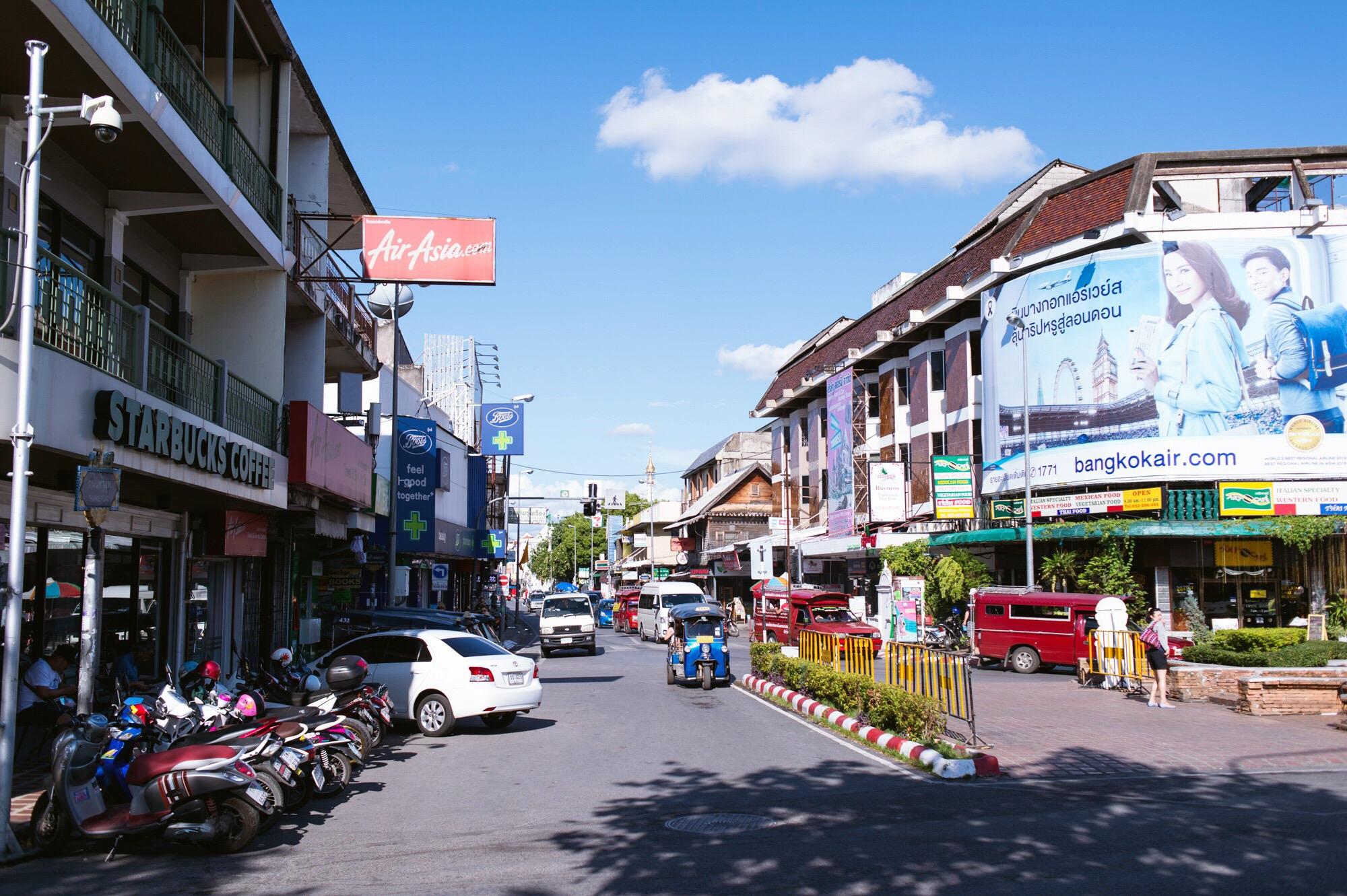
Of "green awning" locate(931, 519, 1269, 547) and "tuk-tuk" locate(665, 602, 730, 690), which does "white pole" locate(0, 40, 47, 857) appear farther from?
"green awning" locate(931, 519, 1269, 547)

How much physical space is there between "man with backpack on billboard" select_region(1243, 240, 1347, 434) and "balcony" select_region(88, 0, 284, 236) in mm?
29112

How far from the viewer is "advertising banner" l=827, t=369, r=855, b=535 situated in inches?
1961

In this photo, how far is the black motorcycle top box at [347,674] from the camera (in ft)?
46.8

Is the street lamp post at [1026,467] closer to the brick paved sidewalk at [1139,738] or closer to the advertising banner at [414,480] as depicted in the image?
the brick paved sidewalk at [1139,738]

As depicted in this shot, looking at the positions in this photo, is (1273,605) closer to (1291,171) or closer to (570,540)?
(1291,171)

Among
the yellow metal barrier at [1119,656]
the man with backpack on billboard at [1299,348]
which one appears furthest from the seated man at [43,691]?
the man with backpack on billboard at [1299,348]

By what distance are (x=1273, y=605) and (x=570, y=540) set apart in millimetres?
Result: 110388

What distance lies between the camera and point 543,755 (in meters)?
13.9

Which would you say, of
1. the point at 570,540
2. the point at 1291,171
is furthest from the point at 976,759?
the point at 570,540

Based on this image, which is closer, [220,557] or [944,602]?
[220,557]

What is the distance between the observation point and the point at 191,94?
47.2 ft

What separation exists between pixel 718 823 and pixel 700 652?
44.1 feet

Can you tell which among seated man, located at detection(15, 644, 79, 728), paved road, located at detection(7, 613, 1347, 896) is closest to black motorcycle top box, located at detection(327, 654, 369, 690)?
paved road, located at detection(7, 613, 1347, 896)

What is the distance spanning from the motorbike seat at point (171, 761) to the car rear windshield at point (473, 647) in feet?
24.4
